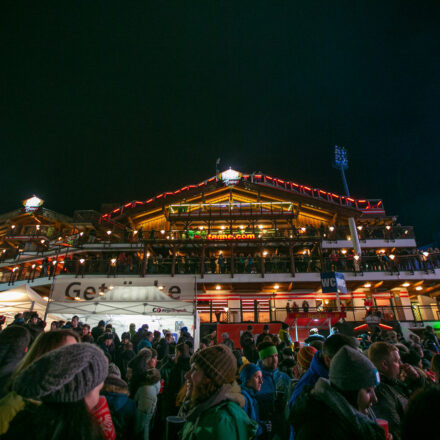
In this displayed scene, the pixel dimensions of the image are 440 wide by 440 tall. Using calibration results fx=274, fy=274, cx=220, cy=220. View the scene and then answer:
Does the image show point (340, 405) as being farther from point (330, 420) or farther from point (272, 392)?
point (272, 392)

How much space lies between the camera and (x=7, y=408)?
1796 mm

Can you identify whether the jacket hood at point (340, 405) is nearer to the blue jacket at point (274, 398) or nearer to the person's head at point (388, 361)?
the person's head at point (388, 361)

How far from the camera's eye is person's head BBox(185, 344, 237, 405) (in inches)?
79.4

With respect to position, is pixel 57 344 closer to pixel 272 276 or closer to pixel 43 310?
pixel 43 310

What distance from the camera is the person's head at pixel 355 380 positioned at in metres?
1.95

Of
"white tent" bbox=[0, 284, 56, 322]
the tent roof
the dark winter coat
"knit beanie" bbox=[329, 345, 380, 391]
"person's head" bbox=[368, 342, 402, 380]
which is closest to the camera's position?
"knit beanie" bbox=[329, 345, 380, 391]

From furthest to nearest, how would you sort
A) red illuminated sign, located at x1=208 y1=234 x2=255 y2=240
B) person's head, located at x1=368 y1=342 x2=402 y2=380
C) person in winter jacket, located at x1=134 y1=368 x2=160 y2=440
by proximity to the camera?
red illuminated sign, located at x1=208 y1=234 x2=255 y2=240 → person in winter jacket, located at x1=134 y1=368 x2=160 y2=440 → person's head, located at x1=368 y1=342 x2=402 y2=380

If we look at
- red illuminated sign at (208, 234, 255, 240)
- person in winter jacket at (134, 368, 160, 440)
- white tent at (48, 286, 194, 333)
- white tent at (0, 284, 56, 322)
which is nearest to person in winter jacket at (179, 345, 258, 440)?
person in winter jacket at (134, 368, 160, 440)

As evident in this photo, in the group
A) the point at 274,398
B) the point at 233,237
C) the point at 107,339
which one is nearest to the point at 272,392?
the point at 274,398

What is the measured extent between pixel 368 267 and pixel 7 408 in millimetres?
25063

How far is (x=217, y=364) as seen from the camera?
2098 mm

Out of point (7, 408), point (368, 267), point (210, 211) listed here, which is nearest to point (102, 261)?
point (210, 211)

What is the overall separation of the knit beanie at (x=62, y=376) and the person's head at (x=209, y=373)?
833 millimetres

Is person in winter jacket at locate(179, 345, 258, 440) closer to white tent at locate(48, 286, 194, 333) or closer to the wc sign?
white tent at locate(48, 286, 194, 333)
